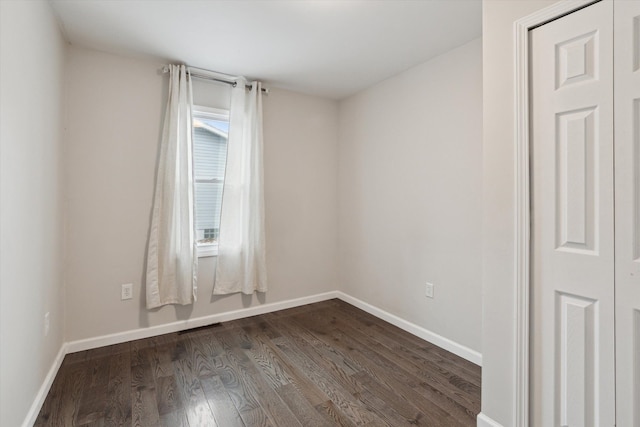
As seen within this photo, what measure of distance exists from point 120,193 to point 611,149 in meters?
3.23

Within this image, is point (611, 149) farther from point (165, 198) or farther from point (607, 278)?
point (165, 198)

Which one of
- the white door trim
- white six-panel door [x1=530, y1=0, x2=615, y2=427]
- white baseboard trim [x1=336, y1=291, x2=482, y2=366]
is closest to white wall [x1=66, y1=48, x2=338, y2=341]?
white baseboard trim [x1=336, y1=291, x2=482, y2=366]

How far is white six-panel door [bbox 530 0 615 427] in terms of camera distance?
4.03 ft

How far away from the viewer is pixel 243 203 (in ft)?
10.5

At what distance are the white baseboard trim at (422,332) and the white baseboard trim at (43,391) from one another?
2.69m

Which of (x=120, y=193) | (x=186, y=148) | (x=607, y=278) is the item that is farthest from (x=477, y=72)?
(x=120, y=193)

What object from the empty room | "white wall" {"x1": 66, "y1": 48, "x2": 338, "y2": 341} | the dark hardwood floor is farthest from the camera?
"white wall" {"x1": 66, "y1": 48, "x2": 338, "y2": 341}

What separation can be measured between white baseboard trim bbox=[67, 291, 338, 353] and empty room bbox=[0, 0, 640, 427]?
0.02 m

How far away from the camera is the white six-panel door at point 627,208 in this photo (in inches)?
45.6

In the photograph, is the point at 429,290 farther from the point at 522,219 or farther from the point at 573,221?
the point at 573,221

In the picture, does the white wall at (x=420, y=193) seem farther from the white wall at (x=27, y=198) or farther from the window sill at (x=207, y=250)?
the white wall at (x=27, y=198)

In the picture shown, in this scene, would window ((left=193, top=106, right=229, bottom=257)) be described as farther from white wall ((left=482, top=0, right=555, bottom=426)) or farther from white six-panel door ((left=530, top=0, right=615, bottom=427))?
white six-panel door ((left=530, top=0, right=615, bottom=427))

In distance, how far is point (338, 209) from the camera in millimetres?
3930

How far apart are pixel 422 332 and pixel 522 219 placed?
169 cm
